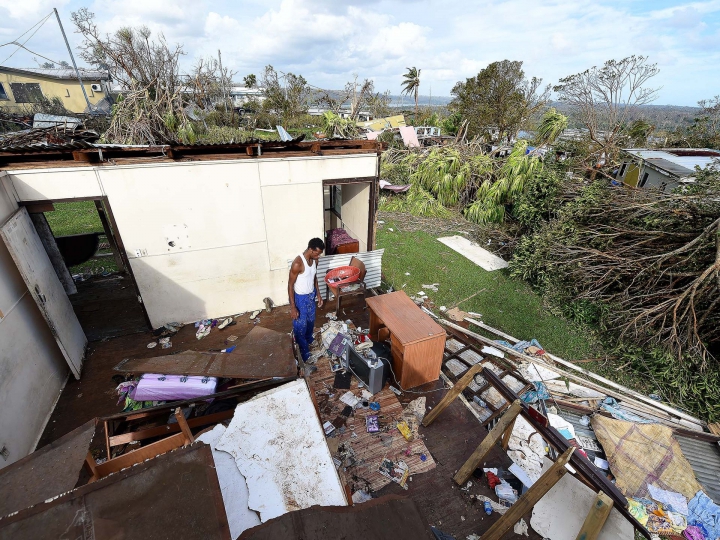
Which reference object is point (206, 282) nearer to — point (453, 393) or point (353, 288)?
Result: point (353, 288)

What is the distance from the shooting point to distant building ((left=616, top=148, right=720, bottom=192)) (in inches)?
398

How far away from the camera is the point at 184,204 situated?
5.52 m

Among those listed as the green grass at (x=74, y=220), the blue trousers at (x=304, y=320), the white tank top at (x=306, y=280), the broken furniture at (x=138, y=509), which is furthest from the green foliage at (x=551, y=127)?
the green grass at (x=74, y=220)

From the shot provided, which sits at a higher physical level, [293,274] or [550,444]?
[293,274]

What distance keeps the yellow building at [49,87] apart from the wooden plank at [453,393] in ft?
120

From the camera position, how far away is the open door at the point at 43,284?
4.26 m

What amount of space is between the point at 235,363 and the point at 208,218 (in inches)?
124

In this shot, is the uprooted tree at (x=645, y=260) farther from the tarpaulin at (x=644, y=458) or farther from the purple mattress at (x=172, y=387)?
the purple mattress at (x=172, y=387)

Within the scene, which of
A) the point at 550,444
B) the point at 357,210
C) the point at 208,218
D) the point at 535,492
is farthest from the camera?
the point at 357,210

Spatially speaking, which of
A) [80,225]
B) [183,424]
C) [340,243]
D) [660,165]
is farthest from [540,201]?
[80,225]

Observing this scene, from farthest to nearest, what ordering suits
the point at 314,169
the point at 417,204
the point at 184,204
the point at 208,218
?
1. the point at 417,204
2. the point at 314,169
3. the point at 208,218
4. the point at 184,204

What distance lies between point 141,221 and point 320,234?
10.6 ft

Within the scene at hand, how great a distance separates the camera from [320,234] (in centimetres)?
677

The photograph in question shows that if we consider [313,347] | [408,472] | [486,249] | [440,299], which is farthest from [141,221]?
[486,249]
